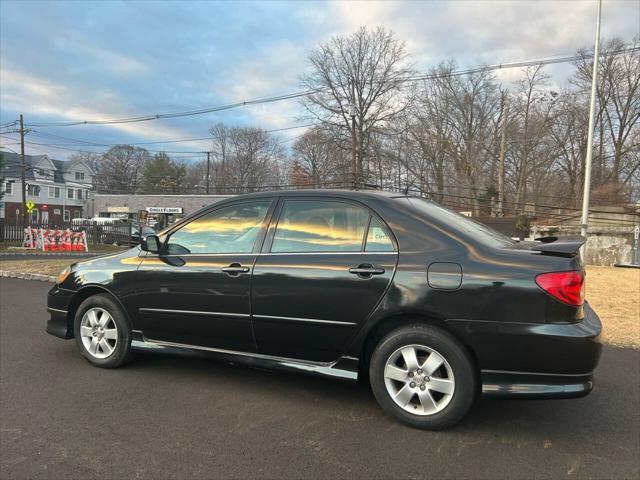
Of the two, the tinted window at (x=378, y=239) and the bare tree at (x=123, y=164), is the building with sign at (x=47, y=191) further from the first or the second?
the tinted window at (x=378, y=239)

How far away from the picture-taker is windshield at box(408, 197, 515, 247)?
3450 mm

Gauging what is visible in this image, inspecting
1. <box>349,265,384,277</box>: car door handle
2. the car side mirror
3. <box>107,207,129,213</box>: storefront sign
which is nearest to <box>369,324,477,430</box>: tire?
<box>349,265,384,277</box>: car door handle

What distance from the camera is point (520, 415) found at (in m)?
3.62

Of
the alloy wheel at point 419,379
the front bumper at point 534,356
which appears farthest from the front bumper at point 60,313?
the front bumper at point 534,356

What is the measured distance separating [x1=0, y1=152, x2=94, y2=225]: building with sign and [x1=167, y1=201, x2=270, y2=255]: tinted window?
197ft

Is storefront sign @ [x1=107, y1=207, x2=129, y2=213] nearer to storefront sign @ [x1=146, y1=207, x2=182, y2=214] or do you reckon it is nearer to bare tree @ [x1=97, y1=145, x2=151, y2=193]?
storefront sign @ [x1=146, y1=207, x2=182, y2=214]

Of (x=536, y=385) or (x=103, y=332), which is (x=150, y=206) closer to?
(x=103, y=332)

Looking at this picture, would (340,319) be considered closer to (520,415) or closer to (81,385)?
(520,415)

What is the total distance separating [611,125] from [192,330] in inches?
1779

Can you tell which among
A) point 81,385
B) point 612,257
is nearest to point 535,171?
point 612,257

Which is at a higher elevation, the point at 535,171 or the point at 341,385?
the point at 535,171

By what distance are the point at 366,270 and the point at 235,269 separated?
1106mm

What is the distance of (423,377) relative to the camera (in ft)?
10.6

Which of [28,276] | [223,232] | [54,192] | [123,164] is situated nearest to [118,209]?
[54,192]
